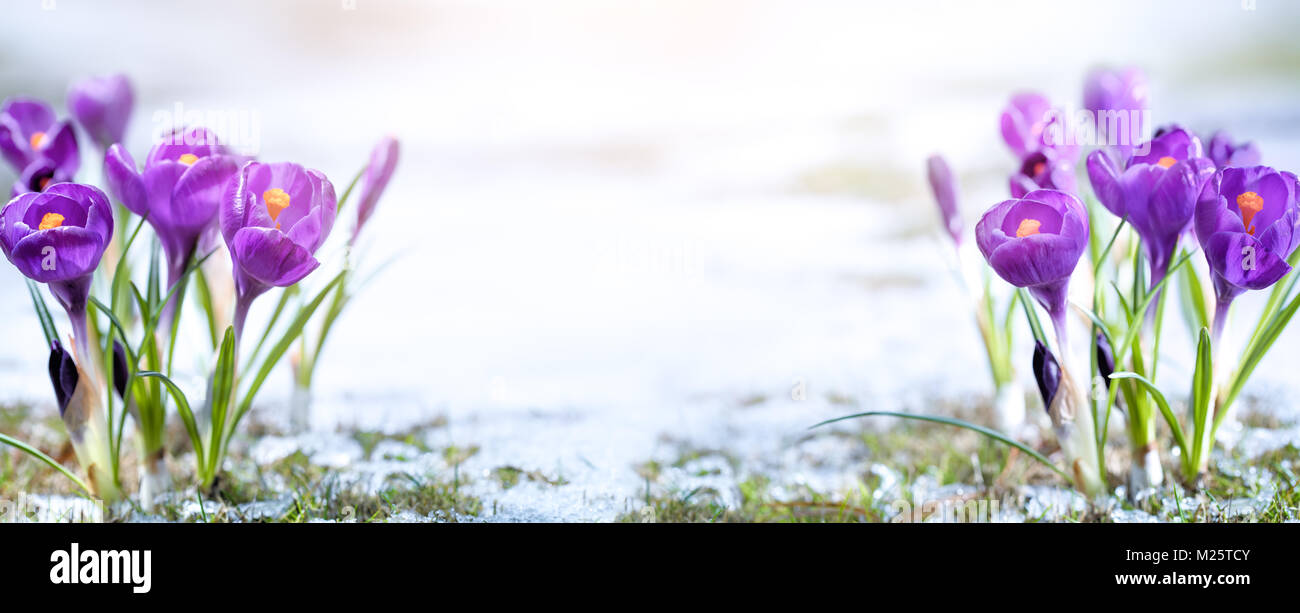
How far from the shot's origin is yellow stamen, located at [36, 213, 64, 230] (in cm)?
77

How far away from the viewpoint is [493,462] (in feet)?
3.65

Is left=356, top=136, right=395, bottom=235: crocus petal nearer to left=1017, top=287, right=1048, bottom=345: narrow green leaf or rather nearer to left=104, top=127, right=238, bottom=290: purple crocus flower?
left=104, top=127, right=238, bottom=290: purple crocus flower

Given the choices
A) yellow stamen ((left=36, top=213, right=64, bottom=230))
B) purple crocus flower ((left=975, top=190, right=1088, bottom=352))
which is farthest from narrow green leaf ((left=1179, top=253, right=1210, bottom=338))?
yellow stamen ((left=36, top=213, right=64, bottom=230))

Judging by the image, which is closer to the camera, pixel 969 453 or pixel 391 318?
pixel 969 453

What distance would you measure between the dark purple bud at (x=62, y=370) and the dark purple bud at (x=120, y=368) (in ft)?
0.15

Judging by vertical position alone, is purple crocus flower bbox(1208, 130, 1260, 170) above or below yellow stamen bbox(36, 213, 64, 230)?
above

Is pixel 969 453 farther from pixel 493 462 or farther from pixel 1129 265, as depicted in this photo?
pixel 493 462

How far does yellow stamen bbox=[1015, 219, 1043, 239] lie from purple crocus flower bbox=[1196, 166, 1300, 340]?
18 cm

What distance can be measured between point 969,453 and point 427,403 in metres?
0.87

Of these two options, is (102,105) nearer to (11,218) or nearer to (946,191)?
(11,218)

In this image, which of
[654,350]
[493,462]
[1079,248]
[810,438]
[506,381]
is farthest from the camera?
[654,350]

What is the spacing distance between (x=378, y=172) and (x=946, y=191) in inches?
28.7
